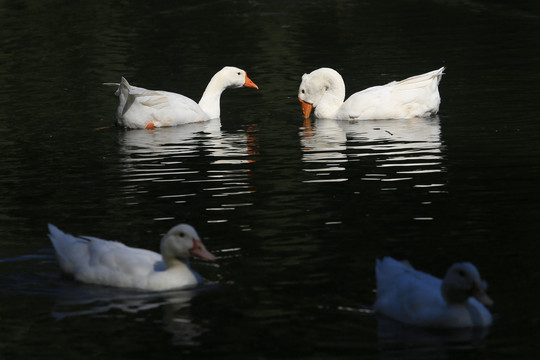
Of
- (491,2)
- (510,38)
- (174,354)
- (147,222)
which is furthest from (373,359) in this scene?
(491,2)

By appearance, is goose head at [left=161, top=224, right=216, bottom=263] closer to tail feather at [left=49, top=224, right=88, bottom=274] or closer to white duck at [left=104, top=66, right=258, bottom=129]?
tail feather at [left=49, top=224, right=88, bottom=274]

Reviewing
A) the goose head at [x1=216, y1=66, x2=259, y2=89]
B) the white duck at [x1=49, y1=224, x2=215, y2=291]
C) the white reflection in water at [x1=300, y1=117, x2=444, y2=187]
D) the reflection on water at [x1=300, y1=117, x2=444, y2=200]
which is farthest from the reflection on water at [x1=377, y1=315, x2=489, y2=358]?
the goose head at [x1=216, y1=66, x2=259, y2=89]

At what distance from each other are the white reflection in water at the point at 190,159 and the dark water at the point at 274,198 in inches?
2.0

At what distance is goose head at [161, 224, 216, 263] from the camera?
30.5ft

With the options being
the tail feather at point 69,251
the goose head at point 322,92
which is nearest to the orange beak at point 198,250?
the tail feather at point 69,251

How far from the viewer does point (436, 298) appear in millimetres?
8359

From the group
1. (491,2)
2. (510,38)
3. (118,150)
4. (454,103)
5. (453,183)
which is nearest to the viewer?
(453,183)

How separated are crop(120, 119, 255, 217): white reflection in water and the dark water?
0.05 m

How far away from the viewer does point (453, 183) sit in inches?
526

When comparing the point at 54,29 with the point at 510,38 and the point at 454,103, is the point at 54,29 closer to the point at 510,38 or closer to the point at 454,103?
the point at 510,38

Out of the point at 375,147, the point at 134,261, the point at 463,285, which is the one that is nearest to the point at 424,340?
the point at 463,285

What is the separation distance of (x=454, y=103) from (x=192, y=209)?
9.10m

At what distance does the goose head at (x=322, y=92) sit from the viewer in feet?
65.4

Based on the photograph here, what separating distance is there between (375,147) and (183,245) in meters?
7.35
